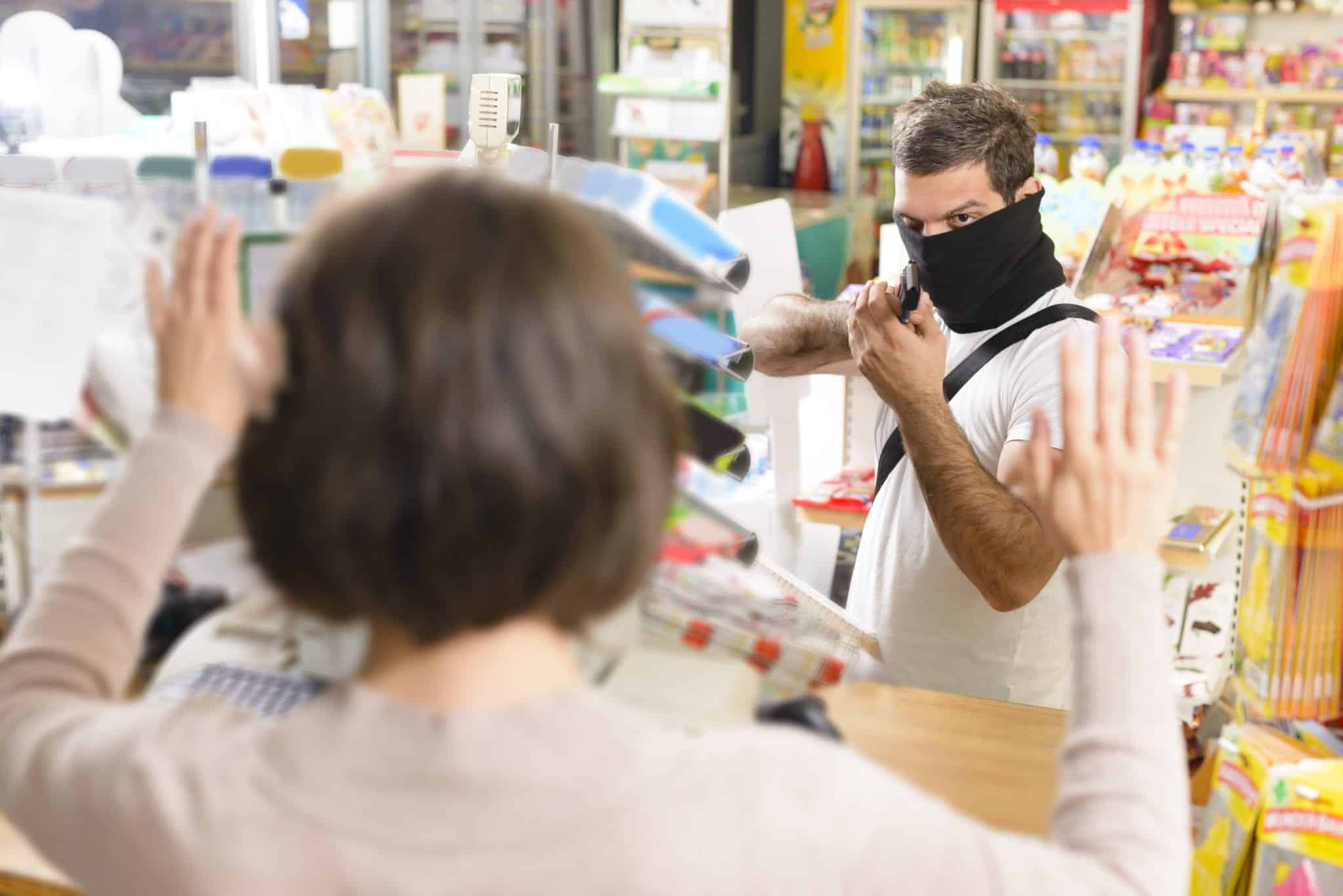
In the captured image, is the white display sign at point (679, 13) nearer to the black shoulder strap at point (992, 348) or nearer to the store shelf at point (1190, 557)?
the store shelf at point (1190, 557)

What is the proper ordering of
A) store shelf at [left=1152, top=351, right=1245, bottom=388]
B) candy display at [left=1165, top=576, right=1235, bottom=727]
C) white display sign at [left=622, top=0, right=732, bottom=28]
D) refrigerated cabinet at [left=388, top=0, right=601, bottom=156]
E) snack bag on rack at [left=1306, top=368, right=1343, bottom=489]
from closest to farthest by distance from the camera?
snack bag on rack at [left=1306, top=368, right=1343, bottom=489]
candy display at [left=1165, top=576, right=1235, bottom=727]
store shelf at [left=1152, top=351, right=1245, bottom=388]
white display sign at [left=622, top=0, right=732, bottom=28]
refrigerated cabinet at [left=388, top=0, right=601, bottom=156]

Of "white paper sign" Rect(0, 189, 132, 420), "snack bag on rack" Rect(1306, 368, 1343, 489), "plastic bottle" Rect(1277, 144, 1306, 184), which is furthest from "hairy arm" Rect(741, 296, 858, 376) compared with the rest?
"plastic bottle" Rect(1277, 144, 1306, 184)

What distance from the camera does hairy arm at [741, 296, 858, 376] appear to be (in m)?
2.33

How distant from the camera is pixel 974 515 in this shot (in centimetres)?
180

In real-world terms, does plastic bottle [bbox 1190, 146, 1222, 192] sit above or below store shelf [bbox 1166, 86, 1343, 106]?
below

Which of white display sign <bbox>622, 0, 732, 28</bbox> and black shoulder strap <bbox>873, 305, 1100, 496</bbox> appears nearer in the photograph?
black shoulder strap <bbox>873, 305, 1100, 496</bbox>

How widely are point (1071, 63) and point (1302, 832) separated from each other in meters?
6.54

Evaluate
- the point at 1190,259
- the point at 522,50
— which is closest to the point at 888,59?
the point at 522,50

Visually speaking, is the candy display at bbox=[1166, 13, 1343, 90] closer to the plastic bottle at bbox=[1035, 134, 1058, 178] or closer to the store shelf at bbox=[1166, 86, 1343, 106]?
the store shelf at bbox=[1166, 86, 1343, 106]

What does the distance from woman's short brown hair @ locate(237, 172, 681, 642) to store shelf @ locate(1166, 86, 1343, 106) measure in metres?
7.59

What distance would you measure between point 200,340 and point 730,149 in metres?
8.13

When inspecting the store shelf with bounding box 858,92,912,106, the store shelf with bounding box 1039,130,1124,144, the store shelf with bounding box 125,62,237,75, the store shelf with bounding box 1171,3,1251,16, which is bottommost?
the store shelf with bounding box 1039,130,1124,144

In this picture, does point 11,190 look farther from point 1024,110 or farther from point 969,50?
point 969,50

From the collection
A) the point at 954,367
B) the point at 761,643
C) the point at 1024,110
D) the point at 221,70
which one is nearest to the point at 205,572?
the point at 761,643
